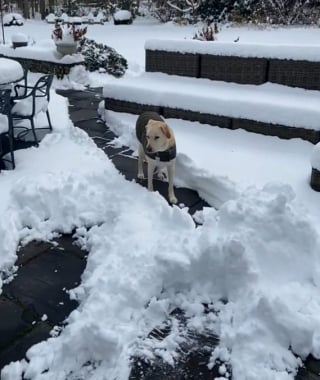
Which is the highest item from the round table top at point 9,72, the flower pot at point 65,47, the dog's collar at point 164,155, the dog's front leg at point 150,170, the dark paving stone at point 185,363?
the round table top at point 9,72

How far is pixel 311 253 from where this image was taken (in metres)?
2.83

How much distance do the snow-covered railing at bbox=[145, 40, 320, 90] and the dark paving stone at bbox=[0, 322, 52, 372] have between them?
14.9 feet

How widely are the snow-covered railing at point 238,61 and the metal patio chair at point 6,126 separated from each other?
2711 mm

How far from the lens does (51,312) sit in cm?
256

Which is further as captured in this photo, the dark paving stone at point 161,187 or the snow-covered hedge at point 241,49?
the snow-covered hedge at point 241,49

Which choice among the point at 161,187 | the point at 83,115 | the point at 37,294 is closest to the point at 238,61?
the point at 83,115

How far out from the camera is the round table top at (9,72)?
15.4 ft

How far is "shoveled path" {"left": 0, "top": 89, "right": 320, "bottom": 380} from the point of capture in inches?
85.8

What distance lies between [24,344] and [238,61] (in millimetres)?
4790

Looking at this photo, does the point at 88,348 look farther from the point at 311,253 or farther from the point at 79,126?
the point at 79,126

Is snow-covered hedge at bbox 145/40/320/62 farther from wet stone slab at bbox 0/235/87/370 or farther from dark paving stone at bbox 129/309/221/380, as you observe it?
dark paving stone at bbox 129/309/221/380

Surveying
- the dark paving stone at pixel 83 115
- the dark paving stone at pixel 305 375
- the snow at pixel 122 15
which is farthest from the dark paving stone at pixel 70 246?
the snow at pixel 122 15

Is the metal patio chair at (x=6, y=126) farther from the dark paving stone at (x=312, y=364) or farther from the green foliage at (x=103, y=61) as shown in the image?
the green foliage at (x=103, y=61)

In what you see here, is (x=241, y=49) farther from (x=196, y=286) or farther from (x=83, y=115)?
(x=196, y=286)
